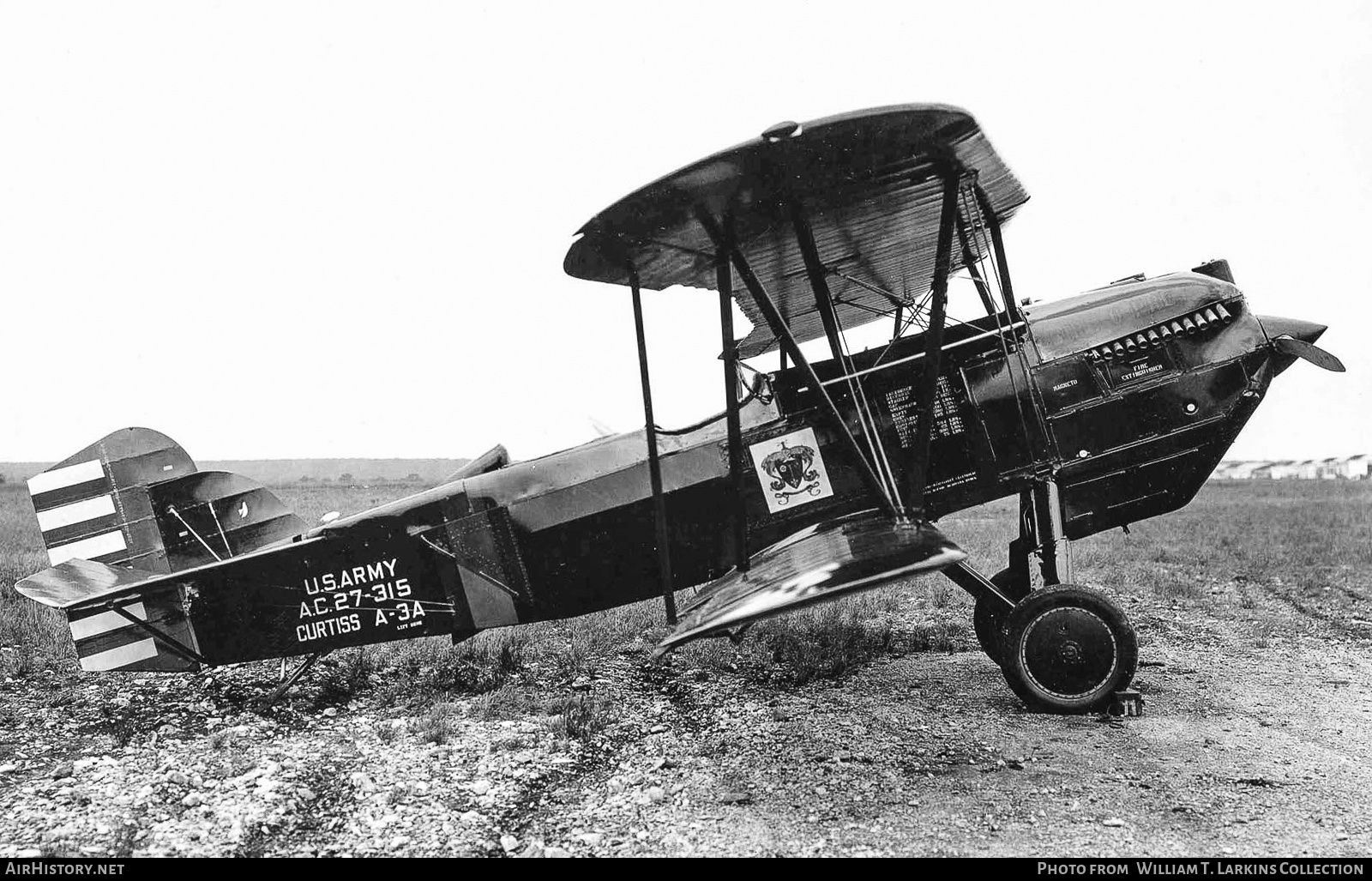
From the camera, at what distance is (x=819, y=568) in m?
4.34

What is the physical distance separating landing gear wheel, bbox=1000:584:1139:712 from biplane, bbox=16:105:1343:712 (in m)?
0.01

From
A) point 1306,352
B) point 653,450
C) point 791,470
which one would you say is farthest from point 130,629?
point 1306,352

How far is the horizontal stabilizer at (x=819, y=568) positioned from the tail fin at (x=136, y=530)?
→ 3.87 m

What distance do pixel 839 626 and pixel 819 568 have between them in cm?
428

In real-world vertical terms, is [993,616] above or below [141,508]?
below

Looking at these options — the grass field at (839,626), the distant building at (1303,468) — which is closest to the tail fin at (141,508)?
the grass field at (839,626)

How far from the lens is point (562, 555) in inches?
238

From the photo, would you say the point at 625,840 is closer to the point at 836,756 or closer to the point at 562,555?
the point at 836,756

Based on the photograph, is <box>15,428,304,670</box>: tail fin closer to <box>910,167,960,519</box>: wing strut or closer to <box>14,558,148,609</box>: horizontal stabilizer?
<box>14,558,148,609</box>: horizontal stabilizer

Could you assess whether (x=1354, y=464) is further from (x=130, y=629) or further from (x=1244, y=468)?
(x=130, y=629)

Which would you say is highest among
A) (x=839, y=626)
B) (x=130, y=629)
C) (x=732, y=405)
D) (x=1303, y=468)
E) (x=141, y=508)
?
(x=141, y=508)

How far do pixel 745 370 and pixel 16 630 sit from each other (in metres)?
7.52

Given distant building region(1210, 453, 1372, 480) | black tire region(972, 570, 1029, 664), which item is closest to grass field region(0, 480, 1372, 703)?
black tire region(972, 570, 1029, 664)

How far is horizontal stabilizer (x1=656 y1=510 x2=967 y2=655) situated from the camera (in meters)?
3.85
